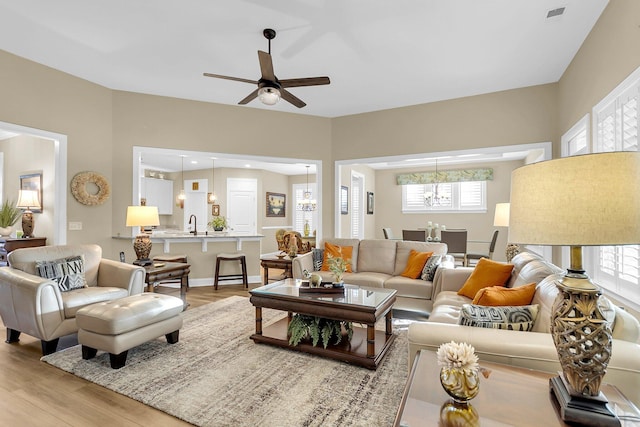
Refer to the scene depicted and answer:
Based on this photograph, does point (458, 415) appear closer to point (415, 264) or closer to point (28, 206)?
point (415, 264)

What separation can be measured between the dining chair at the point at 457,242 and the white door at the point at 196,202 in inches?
253

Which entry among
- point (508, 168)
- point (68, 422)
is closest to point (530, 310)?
point (68, 422)

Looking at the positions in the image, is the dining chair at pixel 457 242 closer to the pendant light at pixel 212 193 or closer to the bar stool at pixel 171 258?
the bar stool at pixel 171 258

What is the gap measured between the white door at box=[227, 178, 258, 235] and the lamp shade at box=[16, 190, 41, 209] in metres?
4.31

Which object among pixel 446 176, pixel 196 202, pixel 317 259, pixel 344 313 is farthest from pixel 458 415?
pixel 196 202

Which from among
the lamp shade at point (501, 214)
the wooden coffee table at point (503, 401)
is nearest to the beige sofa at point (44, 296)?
the wooden coffee table at point (503, 401)

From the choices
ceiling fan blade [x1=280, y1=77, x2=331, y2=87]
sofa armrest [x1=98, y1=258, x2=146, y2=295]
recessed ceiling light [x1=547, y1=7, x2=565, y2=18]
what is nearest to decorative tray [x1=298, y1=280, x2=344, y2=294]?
sofa armrest [x1=98, y1=258, x2=146, y2=295]

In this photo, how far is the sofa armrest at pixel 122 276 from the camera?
340cm

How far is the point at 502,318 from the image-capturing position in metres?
1.80

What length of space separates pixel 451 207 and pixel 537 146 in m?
3.91

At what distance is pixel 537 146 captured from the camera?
174 inches

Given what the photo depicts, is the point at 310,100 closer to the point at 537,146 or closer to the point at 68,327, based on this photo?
the point at 537,146

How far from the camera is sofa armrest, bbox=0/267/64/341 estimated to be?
266 centimetres

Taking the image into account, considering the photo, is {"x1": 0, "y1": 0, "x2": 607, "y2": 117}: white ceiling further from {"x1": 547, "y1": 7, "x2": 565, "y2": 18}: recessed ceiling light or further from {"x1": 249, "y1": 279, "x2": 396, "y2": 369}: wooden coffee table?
{"x1": 249, "y1": 279, "x2": 396, "y2": 369}: wooden coffee table
